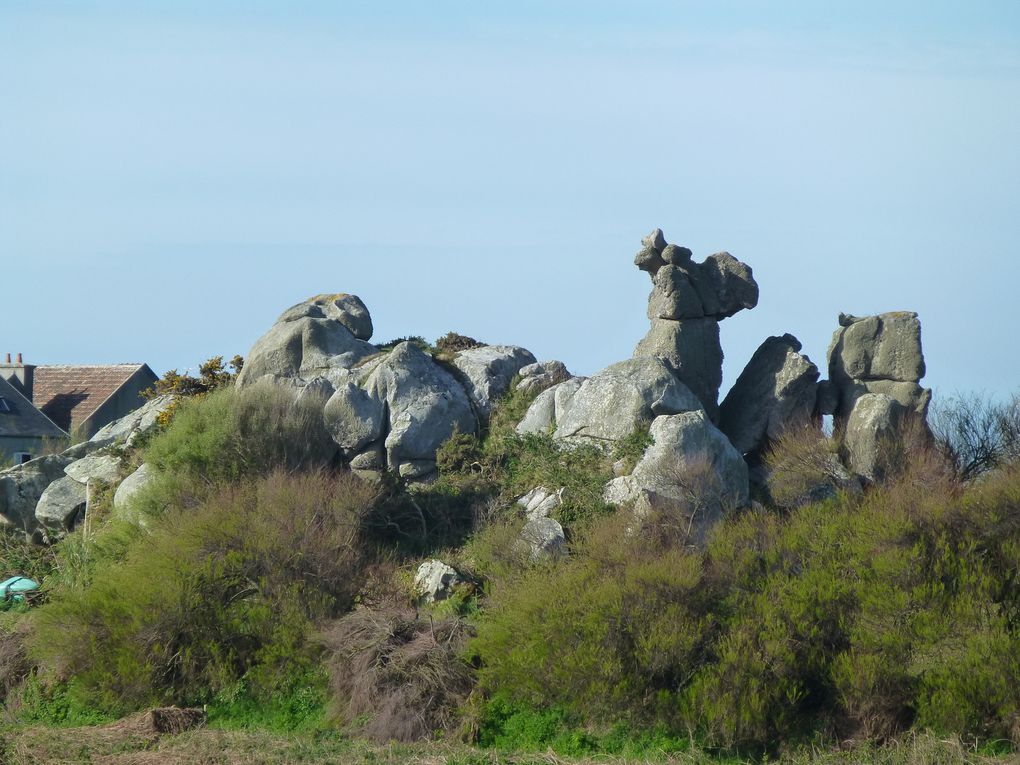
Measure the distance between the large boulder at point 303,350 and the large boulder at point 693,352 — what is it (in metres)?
7.30

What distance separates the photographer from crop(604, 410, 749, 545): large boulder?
22.3 metres

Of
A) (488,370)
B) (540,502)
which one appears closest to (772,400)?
(540,502)

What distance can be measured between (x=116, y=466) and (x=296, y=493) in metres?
8.16

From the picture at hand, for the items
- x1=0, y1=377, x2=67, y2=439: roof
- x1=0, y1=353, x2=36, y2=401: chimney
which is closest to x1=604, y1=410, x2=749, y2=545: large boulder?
x1=0, y1=377, x2=67, y2=439: roof

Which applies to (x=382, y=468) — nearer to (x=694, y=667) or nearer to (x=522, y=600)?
(x=522, y=600)

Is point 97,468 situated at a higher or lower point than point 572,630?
higher

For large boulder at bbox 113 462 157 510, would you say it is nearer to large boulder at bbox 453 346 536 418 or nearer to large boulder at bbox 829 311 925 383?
large boulder at bbox 453 346 536 418

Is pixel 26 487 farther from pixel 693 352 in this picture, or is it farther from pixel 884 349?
pixel 884 349

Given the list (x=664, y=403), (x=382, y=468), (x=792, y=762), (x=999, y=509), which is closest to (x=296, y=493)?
(x=382, y=468)

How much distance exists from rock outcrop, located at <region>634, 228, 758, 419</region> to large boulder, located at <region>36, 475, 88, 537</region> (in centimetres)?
1308

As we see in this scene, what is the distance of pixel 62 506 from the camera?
97.0 feet

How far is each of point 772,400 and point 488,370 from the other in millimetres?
6388

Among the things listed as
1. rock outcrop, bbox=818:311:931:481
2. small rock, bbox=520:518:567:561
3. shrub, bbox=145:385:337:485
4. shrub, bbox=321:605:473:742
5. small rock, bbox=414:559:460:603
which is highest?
rock outcrop, bbox=818:311:931:481

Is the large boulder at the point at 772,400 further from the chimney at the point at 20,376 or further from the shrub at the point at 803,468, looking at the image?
the chimney at the point at 20,376
